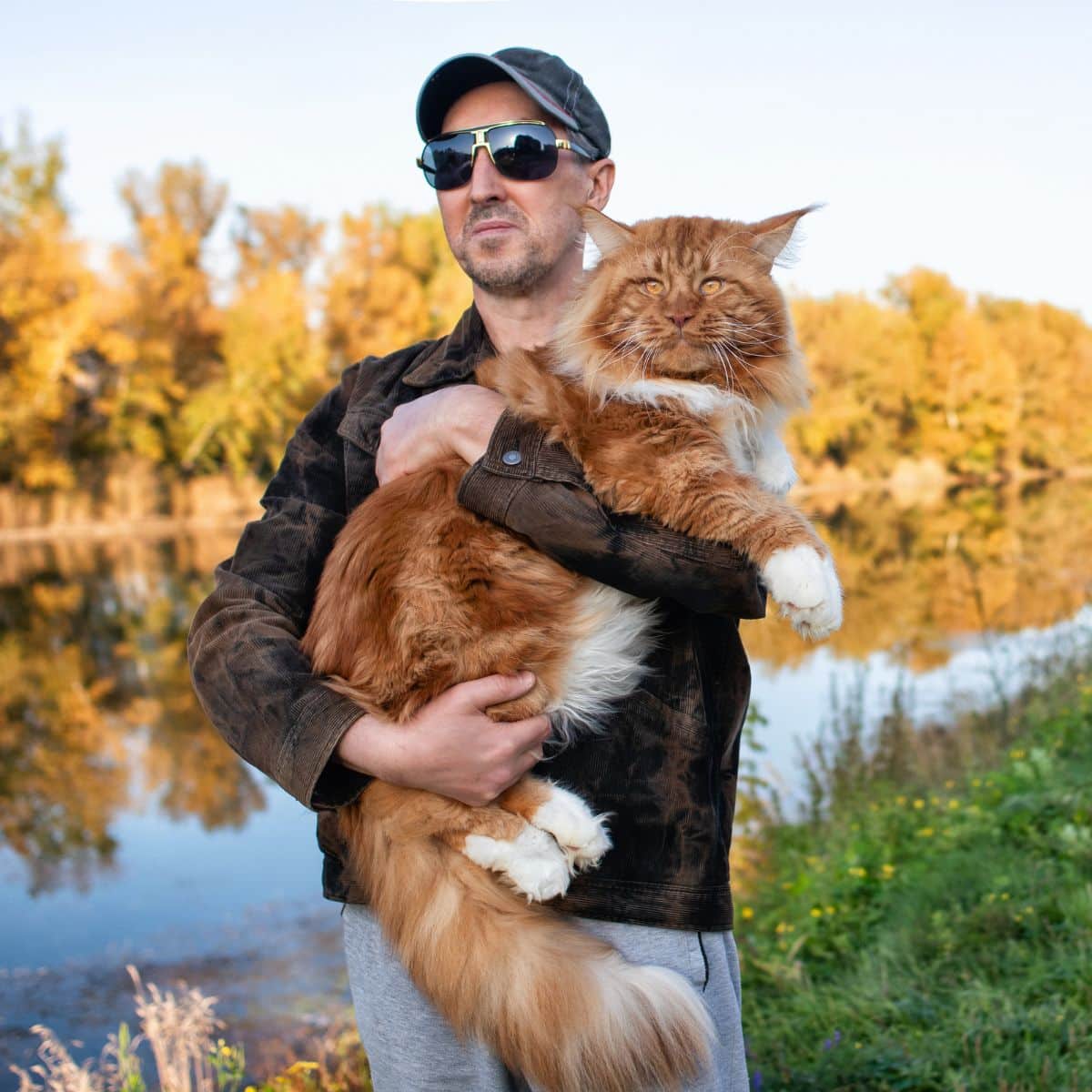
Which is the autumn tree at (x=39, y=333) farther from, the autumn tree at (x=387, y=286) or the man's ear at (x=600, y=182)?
the man's ear at (x=600, y=182)

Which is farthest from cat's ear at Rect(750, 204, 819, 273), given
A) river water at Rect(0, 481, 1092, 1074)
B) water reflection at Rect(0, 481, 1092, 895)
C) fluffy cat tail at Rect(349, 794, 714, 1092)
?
water reflection at Rect(0, 481, 1092, 895)

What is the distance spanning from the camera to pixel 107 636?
43.0ft

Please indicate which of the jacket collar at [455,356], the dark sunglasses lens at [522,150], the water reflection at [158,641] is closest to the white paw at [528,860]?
the jacket collar at [455,356]

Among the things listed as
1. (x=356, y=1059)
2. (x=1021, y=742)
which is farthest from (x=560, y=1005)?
(x=1021, y=742)

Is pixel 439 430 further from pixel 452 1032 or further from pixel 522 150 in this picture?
pixel 452 1032

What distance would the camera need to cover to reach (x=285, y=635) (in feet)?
6.83

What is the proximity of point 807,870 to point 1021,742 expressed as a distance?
243cm

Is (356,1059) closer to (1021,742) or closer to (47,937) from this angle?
(47,937)

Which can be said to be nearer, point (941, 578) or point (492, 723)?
point (492, 723)

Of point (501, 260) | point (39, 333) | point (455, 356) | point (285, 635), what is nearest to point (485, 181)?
point (501, 260)

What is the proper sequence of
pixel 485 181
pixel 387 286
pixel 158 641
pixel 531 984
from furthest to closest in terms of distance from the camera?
pixel 387 286
pixel 158 641
pixel 485 181
pixel 531 984

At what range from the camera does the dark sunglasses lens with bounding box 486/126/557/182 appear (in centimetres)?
249

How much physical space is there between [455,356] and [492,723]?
1.03 metres

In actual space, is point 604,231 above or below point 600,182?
below
